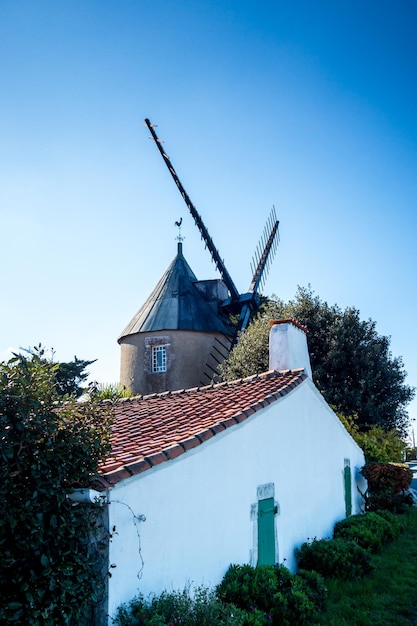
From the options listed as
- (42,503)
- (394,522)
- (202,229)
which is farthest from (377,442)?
(42,503)

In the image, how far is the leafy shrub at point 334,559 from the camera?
28.8 ft

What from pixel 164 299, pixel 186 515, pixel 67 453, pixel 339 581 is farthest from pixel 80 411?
pixel 164 299

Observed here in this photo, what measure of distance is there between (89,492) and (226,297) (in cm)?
2278

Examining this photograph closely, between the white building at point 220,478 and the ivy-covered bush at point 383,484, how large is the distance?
2548 mm

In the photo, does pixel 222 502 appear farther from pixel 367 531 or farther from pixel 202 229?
pixel 202 229

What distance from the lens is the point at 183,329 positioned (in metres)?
23.3

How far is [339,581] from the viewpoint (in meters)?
8.61

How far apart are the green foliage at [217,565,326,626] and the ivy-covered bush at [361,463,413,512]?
820cm

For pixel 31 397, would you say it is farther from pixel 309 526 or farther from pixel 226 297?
pixel 226 297

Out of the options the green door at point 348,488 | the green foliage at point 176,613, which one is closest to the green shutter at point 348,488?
the green door at point 348,488

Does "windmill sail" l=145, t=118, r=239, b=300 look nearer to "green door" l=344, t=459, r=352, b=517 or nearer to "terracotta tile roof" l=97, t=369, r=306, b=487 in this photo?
"green door" l=344, t=459, r=352, b=517

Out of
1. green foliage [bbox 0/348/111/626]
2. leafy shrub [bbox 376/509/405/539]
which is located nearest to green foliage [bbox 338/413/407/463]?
leafy shrub [bbox 376/509/405/539]

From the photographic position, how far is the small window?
906 inches

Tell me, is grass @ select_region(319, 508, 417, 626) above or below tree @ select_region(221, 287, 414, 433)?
below
